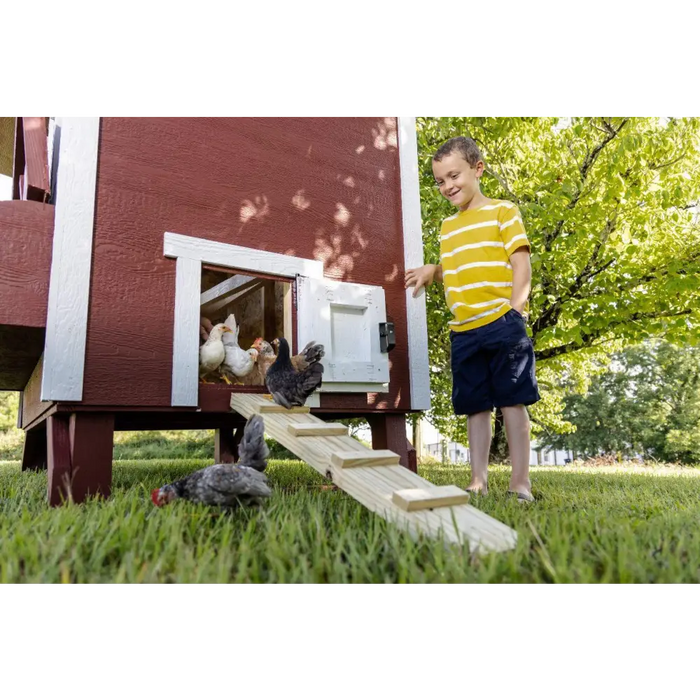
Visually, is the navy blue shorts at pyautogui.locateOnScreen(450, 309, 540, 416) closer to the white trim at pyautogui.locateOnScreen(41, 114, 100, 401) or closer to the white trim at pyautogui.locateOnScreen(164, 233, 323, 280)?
the white trim at pyautogui.locateOnScreen(164, 233, 323, 280)

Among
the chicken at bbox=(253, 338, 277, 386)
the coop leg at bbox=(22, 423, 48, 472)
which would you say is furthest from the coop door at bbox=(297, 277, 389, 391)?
the coop leg at bbox=(22, 423, 48, 472)

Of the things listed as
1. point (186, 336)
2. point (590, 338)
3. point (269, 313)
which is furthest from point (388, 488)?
point (590, 338)

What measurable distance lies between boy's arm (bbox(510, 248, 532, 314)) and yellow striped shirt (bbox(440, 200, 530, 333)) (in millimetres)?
53

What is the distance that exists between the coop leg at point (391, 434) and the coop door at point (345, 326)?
1.13 ft

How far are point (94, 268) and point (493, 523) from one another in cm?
258

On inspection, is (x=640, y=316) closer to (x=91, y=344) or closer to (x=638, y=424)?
(x=91, y=344)

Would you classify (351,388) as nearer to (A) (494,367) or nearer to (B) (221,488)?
(A) (494,367)

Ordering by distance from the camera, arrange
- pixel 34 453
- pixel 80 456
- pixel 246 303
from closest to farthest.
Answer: pixel 80 456, pixel 34 453, pixel 246 303

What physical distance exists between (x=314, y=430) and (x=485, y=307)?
1306mm

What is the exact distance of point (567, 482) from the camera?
452cm

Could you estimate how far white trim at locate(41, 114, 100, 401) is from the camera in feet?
9.39

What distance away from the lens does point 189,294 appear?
331 centimetres
